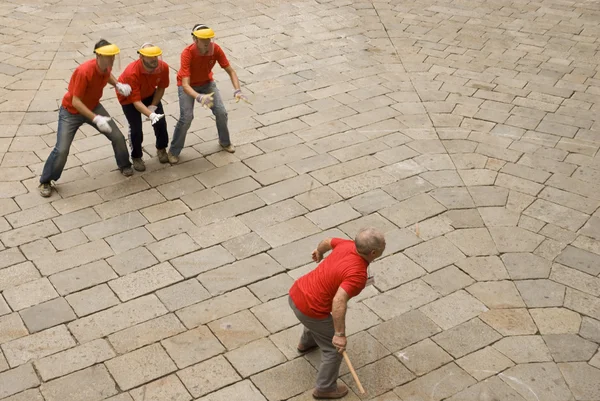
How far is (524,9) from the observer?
46.8 feet

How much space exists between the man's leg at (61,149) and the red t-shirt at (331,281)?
3.60m

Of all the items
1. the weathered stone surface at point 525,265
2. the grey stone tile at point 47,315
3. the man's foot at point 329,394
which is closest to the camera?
the man's foot at point 329,394

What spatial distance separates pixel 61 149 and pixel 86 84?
74 centimetres

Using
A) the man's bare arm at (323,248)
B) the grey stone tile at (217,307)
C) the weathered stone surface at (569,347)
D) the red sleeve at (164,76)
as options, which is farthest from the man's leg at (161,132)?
the weathered stone surface at (569,347)

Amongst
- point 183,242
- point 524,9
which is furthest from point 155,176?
point 524,9

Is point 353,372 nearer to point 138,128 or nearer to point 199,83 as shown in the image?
point 138,128

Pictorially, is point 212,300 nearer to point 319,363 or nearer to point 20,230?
point 319,363

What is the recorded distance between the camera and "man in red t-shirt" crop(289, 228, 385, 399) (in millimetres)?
5457

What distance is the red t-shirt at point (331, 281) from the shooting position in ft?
18.0

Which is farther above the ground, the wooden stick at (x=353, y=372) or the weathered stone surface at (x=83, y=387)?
the wooden stick at (x=353, y=372)

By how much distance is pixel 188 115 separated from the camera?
8766 mm

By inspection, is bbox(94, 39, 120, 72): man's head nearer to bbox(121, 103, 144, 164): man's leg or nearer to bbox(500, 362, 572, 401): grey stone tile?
bbox(121, 103, 144, 164): man's leg

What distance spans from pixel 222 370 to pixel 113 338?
967 millimetres

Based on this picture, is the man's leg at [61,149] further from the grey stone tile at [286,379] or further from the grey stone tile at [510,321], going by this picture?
the grey stone tile at [510,321]
